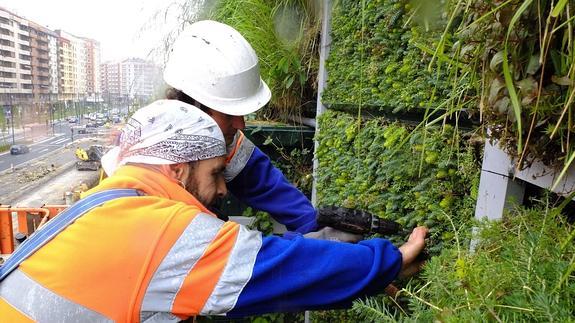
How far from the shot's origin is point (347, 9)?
2.96m

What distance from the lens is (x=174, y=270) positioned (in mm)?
1383

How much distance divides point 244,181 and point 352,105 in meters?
0.84

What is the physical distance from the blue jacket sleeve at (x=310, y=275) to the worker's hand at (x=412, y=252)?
14 centimetres

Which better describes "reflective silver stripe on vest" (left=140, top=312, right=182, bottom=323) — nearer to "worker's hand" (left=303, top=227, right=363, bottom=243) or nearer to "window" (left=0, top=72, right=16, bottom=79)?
"worker's hand" (left=303, top=227, right=363, bottom=243)

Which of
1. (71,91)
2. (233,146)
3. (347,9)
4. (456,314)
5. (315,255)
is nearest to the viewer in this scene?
(456,314)

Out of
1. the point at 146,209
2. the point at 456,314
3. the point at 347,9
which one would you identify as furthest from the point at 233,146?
the point at 456,314

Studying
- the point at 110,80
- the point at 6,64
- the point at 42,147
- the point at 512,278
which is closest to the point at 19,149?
the point at 42,147

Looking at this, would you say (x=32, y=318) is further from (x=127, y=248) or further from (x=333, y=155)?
(x=333, y=155)

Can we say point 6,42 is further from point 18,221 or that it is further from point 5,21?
point 18,221

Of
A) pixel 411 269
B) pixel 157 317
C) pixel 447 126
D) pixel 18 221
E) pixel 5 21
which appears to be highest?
pixel 5 21

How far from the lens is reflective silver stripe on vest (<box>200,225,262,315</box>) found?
1407 mm

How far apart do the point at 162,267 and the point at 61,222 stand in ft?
1.27

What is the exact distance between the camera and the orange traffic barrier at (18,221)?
12.3 feet

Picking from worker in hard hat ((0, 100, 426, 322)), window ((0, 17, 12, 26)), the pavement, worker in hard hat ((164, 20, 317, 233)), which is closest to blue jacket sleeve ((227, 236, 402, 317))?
worker in hard hat ((0, 100, 426, 322))
